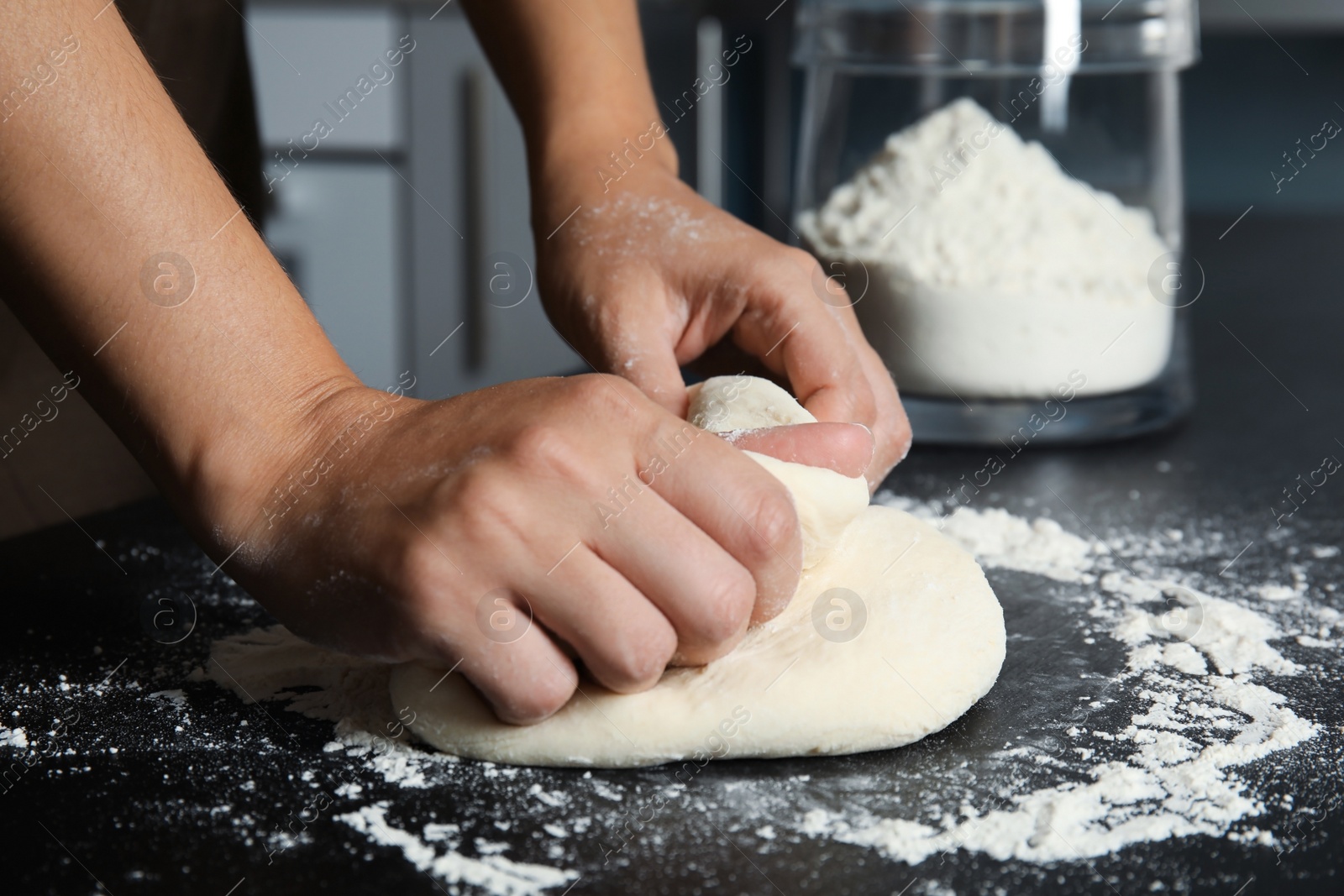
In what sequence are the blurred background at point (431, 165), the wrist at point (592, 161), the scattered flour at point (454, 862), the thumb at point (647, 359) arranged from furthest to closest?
the blurred background at point (431, 165) < the wrist at point (592, 161) < the thumb at point (647, 359) < the scattered flour at point (454, 862)

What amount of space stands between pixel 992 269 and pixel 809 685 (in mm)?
667

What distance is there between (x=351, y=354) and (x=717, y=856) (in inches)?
93.2

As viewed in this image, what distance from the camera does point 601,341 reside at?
99cm

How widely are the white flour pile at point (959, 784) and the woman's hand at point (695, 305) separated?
0.25 m

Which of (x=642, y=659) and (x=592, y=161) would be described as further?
(x=592, y=161)

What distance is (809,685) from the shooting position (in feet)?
2.42

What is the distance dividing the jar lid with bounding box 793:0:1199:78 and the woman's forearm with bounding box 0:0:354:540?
92 cm

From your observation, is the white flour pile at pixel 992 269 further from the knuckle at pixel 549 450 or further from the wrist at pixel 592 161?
the knuckle at pixel 549 450

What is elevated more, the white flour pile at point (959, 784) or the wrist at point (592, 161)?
the wrist at point (592, 161)

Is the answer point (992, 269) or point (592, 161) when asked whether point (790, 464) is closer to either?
point (592, 161)

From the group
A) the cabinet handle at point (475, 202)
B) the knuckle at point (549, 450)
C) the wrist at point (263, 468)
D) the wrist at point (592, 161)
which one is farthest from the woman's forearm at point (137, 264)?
the cabinet handle at point (475, 202)

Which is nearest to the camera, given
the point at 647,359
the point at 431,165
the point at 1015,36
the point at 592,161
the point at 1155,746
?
the point at 1155,746

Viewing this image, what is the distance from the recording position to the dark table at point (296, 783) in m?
0.60

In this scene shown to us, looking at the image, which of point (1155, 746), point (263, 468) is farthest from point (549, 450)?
point (1155, 746)
